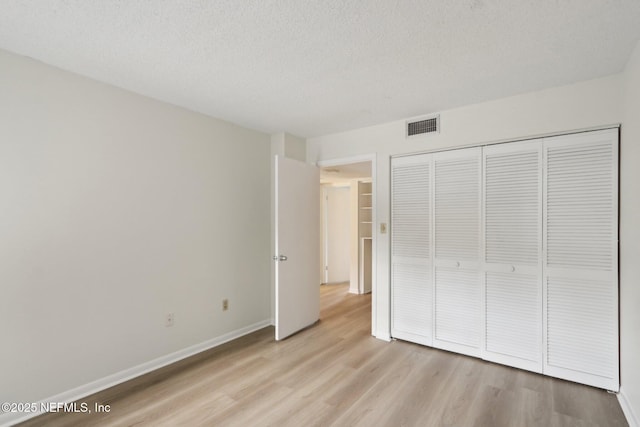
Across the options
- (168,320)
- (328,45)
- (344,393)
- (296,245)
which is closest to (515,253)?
(344,393)

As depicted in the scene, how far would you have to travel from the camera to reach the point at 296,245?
345cm

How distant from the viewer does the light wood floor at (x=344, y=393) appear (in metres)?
1.97

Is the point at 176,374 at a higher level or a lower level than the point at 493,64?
lower

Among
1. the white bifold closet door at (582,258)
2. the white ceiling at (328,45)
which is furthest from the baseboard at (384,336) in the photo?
the white ceiling at (328,45)

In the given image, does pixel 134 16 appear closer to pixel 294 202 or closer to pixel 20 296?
pixel 20 296

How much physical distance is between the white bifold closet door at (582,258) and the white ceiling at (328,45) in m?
0.60

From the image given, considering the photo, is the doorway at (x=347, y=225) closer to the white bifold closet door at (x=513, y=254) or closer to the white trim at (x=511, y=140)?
the white trim at (x=511, y=140)

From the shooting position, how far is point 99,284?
7.53 ft

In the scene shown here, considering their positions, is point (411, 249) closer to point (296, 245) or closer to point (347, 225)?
point (296, 245)

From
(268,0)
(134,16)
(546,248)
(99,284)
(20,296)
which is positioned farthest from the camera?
(546,248)

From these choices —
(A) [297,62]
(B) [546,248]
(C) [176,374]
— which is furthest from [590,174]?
(C) [176,374]

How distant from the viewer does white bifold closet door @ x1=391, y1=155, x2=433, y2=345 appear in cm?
306

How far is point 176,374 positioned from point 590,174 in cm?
366

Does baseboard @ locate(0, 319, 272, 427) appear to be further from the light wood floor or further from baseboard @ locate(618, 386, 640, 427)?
baseboard @ locate(618, 386, 640, 427)
